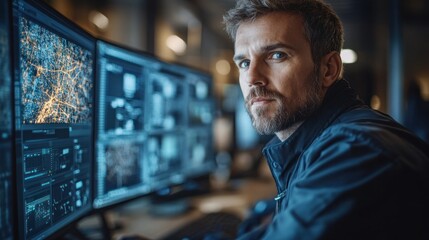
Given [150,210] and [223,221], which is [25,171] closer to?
[223,221]

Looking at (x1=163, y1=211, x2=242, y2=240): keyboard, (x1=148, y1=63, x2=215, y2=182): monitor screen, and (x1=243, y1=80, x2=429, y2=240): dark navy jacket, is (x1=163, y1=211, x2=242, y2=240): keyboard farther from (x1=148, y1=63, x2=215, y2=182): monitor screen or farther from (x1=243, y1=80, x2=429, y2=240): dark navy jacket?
(x1=243, y1=80, x2=429, y2=240): dark navy jacket

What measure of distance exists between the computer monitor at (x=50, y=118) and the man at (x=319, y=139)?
464mm

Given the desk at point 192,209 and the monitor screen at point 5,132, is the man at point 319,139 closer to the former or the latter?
the monitor screen at point 5,132

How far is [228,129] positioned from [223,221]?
1398mm

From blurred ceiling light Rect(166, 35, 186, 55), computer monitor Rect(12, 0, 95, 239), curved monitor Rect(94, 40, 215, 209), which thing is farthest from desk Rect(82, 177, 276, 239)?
blurred ceiling light Rect(166, 35, 186, 55)

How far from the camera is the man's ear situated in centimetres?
105

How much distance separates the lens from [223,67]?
239 inches

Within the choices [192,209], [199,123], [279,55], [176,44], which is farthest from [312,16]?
[176,44]

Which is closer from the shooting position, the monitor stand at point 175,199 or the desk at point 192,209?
the desk at point 192,209

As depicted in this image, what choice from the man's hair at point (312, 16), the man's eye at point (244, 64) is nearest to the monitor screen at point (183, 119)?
the man's eye at point (244, 64)

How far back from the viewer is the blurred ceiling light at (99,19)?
293cm

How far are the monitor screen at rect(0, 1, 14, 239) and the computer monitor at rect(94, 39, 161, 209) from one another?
0.47m

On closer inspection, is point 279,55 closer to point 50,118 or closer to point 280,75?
point 280,75

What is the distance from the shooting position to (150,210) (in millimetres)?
1703
